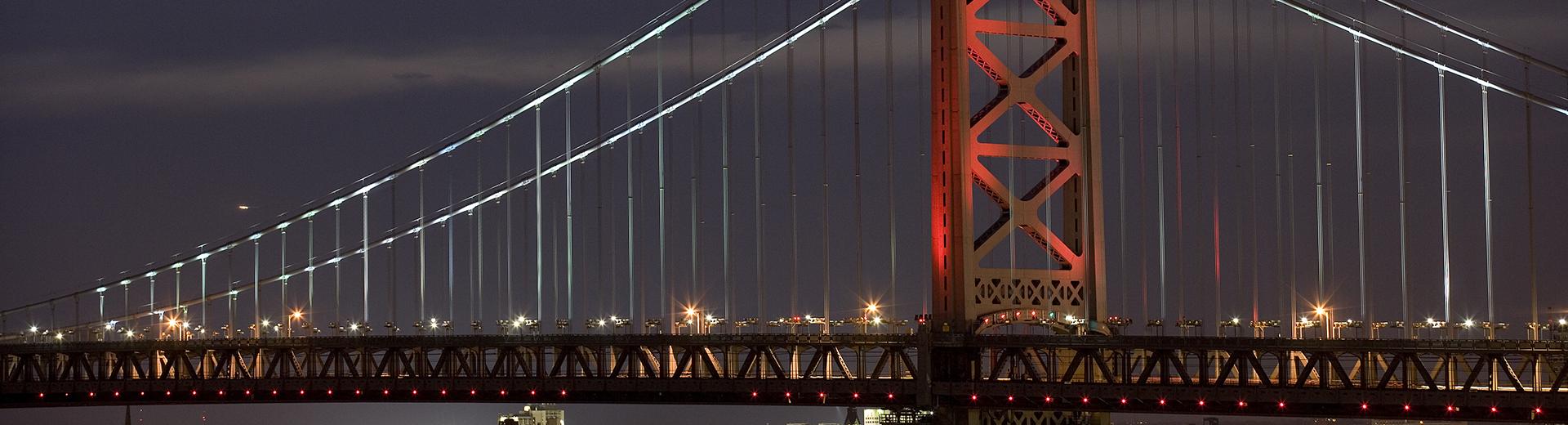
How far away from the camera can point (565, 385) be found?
100562 mm

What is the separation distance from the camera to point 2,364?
114m

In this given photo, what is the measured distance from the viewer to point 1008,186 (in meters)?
98.2

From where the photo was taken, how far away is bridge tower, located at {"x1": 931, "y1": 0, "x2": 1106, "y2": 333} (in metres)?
94.0

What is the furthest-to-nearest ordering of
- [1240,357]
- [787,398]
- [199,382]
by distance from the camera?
[199,382], [787,398], [1240,357]

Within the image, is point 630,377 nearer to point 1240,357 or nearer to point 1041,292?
point 1041,292

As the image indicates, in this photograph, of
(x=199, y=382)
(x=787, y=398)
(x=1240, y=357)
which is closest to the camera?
(x=1240, y=357)

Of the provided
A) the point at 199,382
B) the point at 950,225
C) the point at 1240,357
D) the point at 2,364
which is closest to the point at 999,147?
the point at 950,225

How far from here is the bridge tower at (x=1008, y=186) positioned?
94000 millimetres

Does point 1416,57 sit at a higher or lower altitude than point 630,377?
higher

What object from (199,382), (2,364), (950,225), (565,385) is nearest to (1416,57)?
(950,225)

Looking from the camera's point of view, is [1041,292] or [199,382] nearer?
[1041,292]

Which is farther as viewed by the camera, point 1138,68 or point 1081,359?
point 1138,68

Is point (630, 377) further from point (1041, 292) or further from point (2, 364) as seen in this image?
point (2, 364)

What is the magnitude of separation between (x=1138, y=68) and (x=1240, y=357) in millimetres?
13635
